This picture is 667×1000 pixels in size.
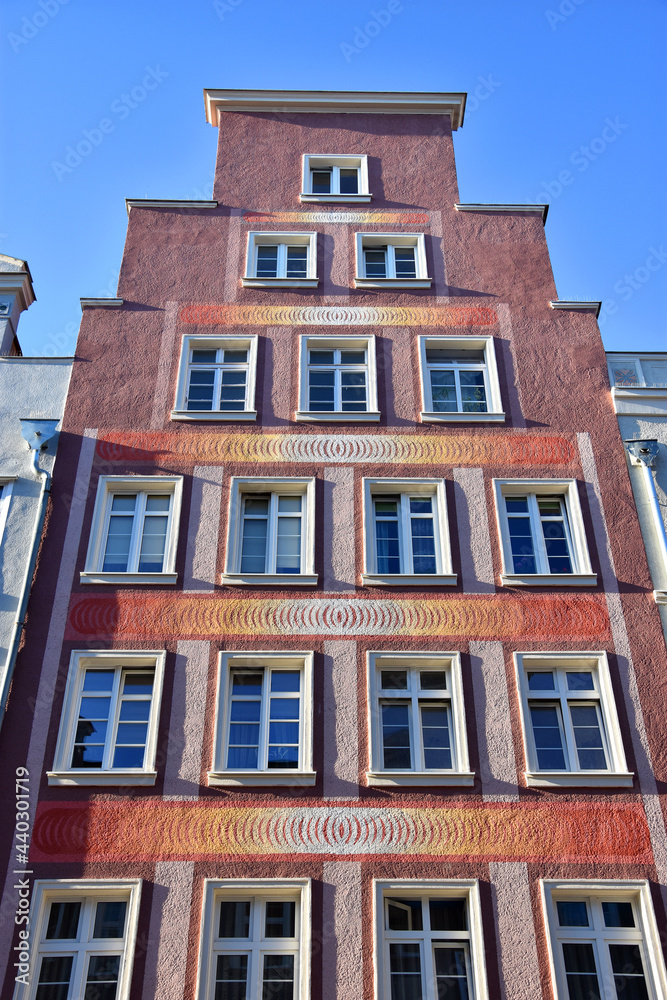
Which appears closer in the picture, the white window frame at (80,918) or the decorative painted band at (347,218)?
the white window frame at (80,918)

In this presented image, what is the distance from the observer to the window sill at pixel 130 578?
1742cm

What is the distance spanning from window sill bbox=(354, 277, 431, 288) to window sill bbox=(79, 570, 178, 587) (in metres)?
7.69

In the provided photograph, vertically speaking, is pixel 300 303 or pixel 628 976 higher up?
pixel 300 303

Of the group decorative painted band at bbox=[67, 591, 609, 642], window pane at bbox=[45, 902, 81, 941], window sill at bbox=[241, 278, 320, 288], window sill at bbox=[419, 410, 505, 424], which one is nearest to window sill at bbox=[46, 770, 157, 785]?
window pane at bbox=[45, 902, 81, 941]

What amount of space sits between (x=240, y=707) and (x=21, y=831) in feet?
12.1

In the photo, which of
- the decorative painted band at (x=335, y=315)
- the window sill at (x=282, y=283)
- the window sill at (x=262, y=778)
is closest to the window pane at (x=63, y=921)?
the window sill at (x=262, y=778)

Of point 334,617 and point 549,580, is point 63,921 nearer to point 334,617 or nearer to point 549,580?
point 334,617

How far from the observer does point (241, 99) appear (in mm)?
24875

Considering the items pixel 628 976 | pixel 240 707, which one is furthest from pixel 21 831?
pixel 628 976

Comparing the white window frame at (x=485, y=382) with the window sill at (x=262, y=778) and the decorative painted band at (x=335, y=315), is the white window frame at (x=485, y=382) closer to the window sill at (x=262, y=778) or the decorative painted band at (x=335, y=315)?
the decorative painted band at (x=335, y=315)

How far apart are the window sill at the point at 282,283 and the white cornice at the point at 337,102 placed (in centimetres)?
588

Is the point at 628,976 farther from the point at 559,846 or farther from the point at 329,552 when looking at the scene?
the point at 329,552

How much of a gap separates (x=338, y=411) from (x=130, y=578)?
512 centimetres

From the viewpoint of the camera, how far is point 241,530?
18.5 m
